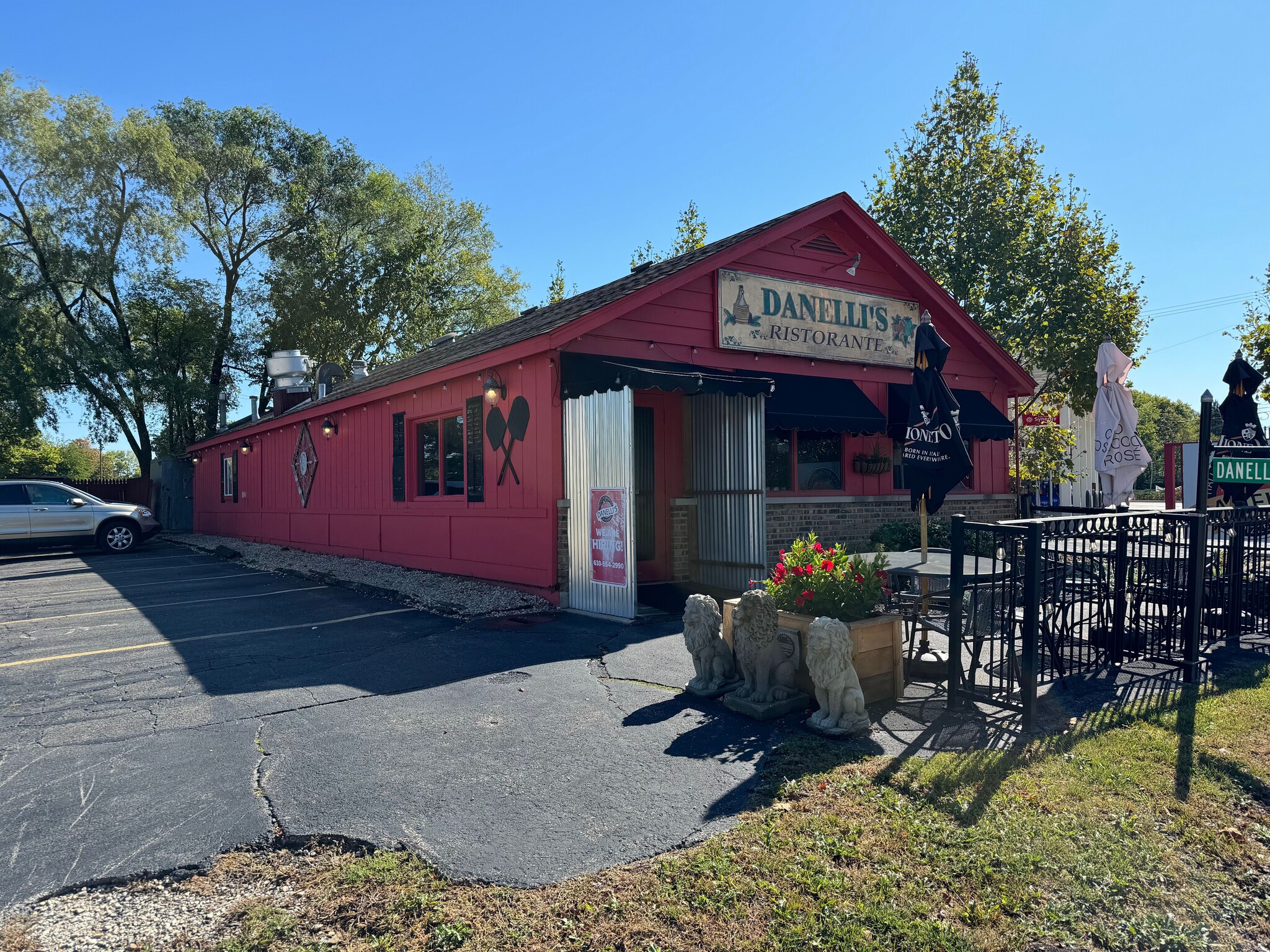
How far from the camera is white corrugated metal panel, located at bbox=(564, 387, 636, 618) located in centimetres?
826

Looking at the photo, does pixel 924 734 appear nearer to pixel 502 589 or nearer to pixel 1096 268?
pixel 502 589

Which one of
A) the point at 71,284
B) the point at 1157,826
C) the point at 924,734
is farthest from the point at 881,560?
the point at 71,284

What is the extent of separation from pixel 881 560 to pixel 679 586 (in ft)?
17.5

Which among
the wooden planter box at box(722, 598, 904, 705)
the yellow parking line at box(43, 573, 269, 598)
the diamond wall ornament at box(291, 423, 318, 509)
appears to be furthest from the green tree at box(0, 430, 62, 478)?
the wooden planter box at box(722, 598, 904, 705)

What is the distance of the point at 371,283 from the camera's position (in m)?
32.7

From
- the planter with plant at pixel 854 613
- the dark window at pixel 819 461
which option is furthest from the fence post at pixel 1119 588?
the dark window at pixel 819 461

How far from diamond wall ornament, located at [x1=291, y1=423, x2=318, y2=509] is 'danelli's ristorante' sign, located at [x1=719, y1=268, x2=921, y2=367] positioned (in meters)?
10.3

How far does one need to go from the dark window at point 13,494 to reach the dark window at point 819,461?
53.3 feet

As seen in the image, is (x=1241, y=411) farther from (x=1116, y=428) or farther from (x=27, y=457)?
(x=27, y=457)

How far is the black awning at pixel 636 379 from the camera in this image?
8.36 meters

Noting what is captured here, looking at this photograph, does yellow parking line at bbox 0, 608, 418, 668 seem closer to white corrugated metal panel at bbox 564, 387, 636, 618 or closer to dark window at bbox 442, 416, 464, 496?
white corrugated metal panel at bbox 564, 387, 636, 618

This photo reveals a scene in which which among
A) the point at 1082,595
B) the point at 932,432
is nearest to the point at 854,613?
the point at 1082,595

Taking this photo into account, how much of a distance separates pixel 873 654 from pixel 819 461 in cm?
730

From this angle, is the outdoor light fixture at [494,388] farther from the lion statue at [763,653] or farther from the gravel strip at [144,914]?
the gravel strip at [144,914]
